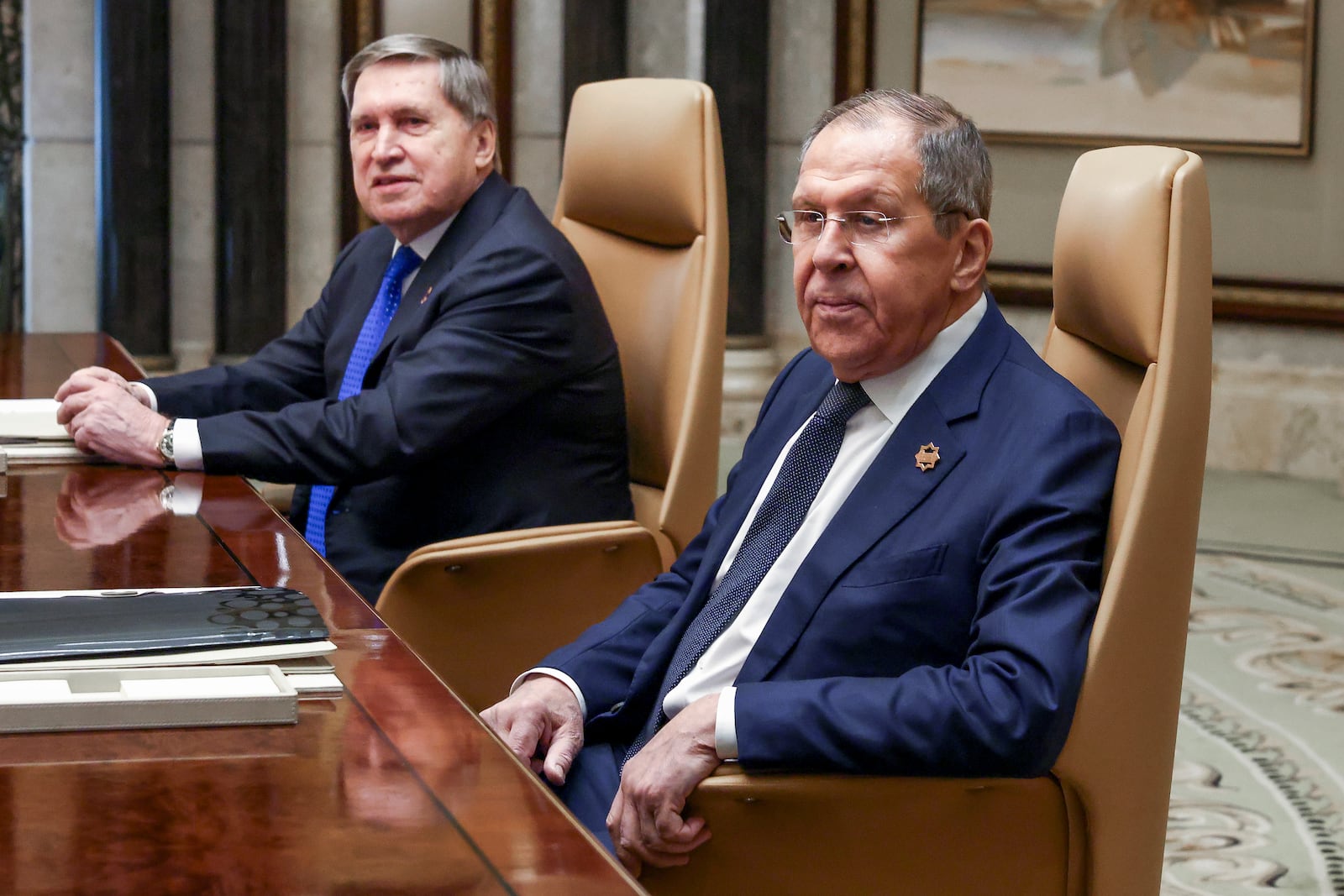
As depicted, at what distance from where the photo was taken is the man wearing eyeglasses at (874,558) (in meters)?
1.45

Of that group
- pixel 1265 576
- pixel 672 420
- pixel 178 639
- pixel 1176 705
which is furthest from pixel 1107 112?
pixel 178 639

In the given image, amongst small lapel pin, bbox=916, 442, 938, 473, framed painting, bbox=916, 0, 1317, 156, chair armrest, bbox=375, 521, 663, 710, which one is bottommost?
chair armrest, bbox=375, 521, 663, 710

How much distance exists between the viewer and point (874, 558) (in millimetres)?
1580

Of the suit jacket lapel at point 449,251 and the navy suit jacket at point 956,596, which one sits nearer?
the navy suit jacket at point 956,596

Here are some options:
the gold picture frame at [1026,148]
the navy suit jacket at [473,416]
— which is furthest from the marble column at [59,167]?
the navy suit jacket at [473,416]

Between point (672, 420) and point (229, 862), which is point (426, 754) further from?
point (672, 420)

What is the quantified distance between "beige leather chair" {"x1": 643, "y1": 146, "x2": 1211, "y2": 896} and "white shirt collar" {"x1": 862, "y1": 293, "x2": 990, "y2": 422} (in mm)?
200

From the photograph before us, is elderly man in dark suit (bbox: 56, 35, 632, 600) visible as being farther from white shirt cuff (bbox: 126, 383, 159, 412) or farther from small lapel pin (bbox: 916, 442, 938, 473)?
small lapel pin (bbox: 916, 442, 938, 473)

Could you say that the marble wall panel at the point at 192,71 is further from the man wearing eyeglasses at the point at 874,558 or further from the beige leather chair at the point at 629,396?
the man wearing eyeglasses at the point at 874,558

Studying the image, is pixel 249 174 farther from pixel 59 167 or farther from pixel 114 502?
pixel 114 502

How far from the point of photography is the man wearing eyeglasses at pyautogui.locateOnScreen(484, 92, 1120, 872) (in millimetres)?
1445

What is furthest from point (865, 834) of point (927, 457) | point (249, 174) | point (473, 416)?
point (249, 174)

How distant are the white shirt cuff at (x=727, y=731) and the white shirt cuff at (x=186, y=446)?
43.4 inches

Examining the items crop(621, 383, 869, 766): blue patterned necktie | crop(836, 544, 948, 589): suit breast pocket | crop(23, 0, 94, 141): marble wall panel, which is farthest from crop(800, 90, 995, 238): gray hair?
crop(23, 0, 94, 141): marble wall panel
